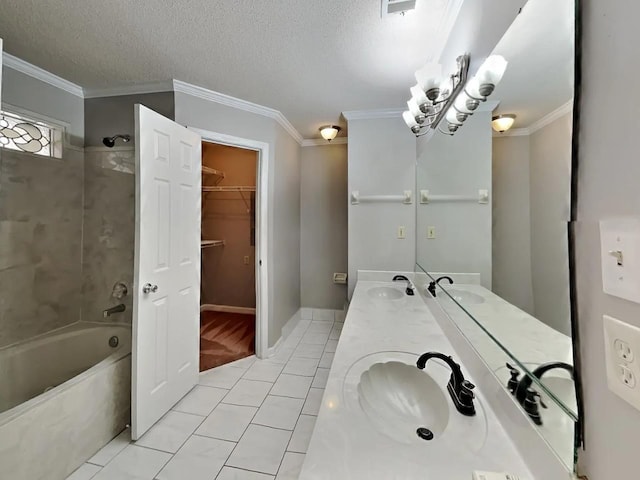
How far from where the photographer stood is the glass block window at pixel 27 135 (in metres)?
1.83

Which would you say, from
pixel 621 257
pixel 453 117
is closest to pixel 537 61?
pixel 621 257

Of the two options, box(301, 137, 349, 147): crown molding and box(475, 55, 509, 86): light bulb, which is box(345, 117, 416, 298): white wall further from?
box(475, 55, 509, 86): light bulb

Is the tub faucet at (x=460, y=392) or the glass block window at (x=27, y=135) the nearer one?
the tub faucet at (x=460, y=392)

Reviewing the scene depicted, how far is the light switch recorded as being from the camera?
0.39 meters

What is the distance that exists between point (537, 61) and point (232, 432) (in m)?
2.26

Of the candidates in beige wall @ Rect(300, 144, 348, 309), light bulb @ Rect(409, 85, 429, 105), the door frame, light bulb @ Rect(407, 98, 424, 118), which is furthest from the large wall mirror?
beige wall @ Rect(300, 144, 348, 309)

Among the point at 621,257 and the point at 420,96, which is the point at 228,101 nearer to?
the point at 420,96

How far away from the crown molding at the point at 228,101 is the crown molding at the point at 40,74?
852 millimetres

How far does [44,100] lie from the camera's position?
2.03m

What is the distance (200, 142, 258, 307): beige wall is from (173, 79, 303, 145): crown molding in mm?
1200

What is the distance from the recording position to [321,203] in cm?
356

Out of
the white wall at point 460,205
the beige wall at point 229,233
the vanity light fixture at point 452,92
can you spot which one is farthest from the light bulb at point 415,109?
the beige wall at point 229,233

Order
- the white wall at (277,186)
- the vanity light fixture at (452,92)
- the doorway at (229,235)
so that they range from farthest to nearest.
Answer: the doorway at (229,235)
the white wall at (277,186)
the vanity light fixture at (452,92)

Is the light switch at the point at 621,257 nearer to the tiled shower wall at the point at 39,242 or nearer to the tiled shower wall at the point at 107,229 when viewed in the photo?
the tiled shower wall at the point at 107,229
